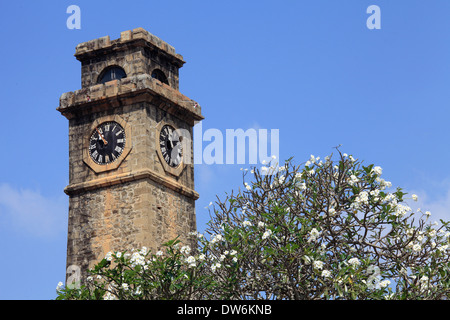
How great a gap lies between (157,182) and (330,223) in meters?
11.9

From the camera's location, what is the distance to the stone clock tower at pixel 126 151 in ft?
119

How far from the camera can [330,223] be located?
2628 cm

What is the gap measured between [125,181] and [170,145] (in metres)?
2.83

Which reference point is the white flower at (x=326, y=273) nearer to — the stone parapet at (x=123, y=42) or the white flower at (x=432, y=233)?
the white flower at (x=432, y=233)

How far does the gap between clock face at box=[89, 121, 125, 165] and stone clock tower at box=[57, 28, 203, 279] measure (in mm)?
40

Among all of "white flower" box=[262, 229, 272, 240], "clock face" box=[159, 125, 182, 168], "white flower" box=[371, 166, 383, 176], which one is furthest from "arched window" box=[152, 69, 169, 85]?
"white flower" box=[262, 229, 272, 240]

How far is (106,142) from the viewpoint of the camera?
37.4 metres

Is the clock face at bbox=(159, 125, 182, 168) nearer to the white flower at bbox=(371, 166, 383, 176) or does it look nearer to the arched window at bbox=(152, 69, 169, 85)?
the arched window at bbox=(152, 69, 169, 85)

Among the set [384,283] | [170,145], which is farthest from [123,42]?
[384,283]

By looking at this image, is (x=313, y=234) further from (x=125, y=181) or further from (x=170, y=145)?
(x=170, y=145)

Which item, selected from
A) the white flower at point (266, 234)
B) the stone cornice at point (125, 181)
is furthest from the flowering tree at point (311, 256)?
the stone cornice at point (125, 181)

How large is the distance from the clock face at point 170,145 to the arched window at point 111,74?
9.30 ft
